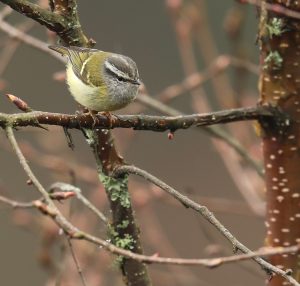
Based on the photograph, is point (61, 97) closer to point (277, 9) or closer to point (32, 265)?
point (32, 265)

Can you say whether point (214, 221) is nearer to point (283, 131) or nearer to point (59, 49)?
point (283, 131)

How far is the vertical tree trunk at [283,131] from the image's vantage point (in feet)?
9.86

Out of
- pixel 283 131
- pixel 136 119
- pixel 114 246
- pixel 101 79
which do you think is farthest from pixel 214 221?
pixel 101 79

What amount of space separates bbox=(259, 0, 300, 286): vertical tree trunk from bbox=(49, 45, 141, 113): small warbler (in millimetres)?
679

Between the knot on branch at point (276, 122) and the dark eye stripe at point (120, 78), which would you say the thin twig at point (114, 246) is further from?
the dark eye stripe at point (120, 78)

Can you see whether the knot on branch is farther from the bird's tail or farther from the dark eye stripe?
the bird's tail

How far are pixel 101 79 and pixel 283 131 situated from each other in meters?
1.00

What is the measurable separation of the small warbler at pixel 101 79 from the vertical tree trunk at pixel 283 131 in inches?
26.7

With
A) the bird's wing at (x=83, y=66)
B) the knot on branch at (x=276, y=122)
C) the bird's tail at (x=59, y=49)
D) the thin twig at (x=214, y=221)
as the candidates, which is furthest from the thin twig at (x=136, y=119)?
the bird's wing at (x=83, y=66)

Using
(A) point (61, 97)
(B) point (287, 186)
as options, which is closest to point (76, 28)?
(B) point (287, 186)

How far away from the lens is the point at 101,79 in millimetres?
3566

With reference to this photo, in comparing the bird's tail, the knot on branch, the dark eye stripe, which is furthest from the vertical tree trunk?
the bird's tail

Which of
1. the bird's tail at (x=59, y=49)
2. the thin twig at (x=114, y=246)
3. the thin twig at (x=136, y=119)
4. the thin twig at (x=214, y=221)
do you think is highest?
the bird's tail at (x=59, y=49)

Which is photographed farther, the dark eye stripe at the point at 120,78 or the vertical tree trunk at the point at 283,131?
the dark eye stripe at the point at 120,78
